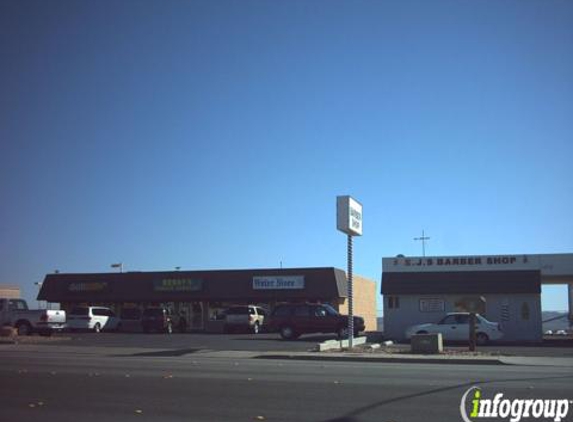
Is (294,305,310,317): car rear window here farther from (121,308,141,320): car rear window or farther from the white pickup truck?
(121,308,141,320): car rear window

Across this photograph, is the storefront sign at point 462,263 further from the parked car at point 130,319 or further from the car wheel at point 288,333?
the parked car at point 130,319

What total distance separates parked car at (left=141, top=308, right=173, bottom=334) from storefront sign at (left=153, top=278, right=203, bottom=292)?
543cm

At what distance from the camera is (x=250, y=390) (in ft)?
42.7

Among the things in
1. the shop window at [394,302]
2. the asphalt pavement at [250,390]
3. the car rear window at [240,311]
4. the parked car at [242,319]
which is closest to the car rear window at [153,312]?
the parked car at [242,319]

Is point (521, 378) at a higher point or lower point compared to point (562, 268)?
lower

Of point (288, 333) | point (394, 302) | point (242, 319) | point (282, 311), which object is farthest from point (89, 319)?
point (394, 302)

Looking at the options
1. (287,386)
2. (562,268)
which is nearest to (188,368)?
(287,386)

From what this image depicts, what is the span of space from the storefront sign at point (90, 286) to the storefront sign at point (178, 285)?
4.08m

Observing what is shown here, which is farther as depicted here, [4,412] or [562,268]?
[562,268]

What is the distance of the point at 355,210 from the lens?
28.6 metres

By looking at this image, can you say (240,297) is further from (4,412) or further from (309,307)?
(4,412)

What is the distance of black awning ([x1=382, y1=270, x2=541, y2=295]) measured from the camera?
3631cm

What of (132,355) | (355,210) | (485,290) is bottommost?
(132,355)

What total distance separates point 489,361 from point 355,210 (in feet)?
32.2
